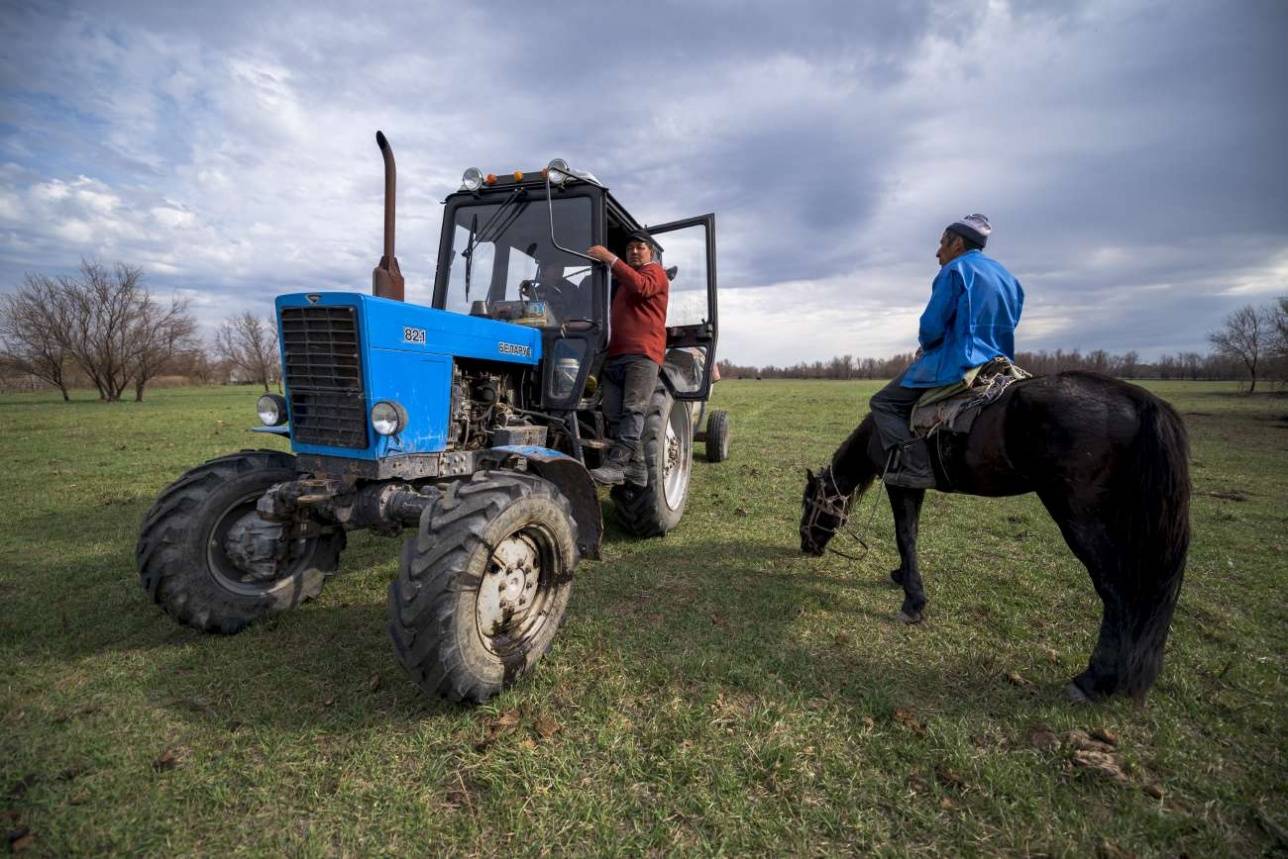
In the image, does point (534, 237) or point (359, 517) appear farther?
point (534, 237)

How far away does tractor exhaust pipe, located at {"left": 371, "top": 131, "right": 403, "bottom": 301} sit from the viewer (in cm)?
352

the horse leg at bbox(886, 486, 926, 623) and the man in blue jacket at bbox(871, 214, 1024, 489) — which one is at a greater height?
the man in blue jacket at bbox(871, 214, 1024, 489)

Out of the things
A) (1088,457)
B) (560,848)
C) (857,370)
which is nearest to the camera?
(560,848)

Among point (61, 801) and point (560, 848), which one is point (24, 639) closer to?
point (61, 801)

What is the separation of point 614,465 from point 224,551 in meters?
2.52

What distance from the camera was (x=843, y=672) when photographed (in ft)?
10.1

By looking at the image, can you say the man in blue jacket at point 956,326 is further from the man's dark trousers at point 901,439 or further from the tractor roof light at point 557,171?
the tractor roof light at point 557,171

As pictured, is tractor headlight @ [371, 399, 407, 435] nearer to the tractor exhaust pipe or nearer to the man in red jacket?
→ the tractor exhaust pipe

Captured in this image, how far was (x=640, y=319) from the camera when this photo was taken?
181 inches

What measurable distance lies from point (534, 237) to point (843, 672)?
12.5 feet

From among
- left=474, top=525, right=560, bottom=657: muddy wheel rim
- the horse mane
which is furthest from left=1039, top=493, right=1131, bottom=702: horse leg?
left=474, top=525, right=560, bottom=657: muddy wheel rim

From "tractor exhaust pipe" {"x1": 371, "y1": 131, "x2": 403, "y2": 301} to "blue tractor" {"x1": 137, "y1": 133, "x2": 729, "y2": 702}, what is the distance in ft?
0.04

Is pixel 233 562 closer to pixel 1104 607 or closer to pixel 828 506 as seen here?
pixel 828 506

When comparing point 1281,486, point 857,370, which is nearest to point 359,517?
point 1281,486
